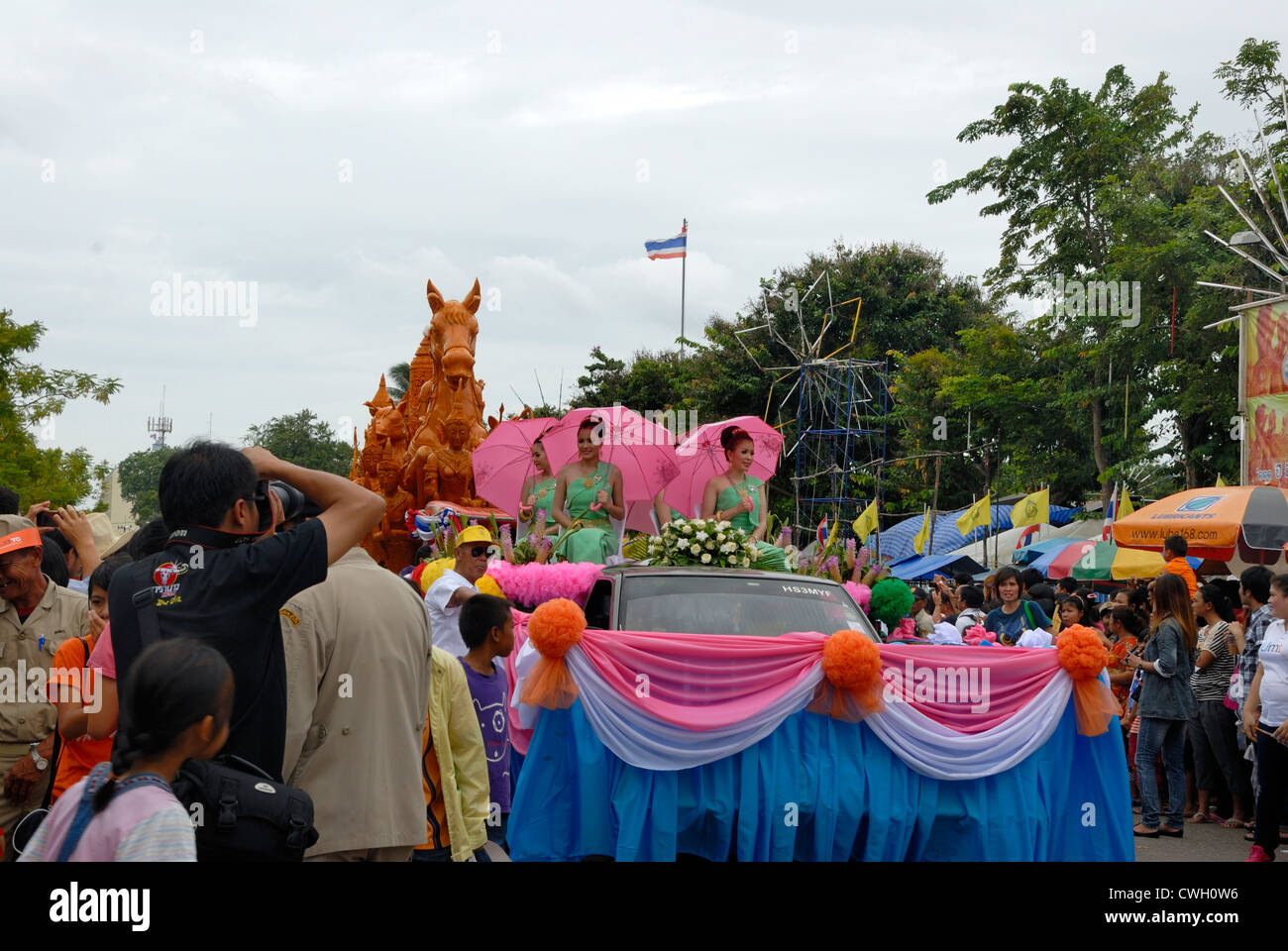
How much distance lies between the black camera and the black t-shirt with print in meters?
0.18

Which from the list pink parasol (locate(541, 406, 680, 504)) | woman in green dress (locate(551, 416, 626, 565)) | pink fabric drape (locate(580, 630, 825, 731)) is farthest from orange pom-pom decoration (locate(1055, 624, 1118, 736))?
pink parasol (locate(541, 406, 680, 504))

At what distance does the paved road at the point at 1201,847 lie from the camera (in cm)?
865

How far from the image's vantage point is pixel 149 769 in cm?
284

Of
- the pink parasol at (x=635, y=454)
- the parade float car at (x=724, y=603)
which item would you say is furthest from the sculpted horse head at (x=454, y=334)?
the parade float car at (x=724, y=603)

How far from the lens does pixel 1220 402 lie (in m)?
23.8

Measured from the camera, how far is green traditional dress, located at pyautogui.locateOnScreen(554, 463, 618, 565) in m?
9.34

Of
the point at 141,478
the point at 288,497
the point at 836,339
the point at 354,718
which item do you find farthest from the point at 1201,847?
the point at 141,478

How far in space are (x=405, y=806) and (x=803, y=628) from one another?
3.03 m

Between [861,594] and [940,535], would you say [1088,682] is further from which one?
[940,535]

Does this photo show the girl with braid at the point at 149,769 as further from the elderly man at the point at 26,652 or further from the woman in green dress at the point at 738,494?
the woman in green dress at the point at 738,494

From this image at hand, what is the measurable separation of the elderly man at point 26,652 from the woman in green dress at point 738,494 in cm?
499

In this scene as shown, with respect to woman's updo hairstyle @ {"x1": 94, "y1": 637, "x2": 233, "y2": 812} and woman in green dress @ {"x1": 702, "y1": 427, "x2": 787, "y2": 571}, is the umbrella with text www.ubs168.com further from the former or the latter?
woman's updo hairstyle @ {"x1": 94, "y1": 637, "x2": 233, "y2": 812}
